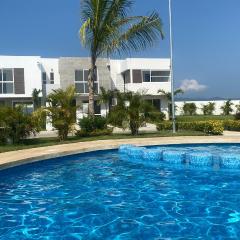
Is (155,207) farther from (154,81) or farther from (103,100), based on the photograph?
(154,81)

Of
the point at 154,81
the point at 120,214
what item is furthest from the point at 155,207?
the point at 154,81

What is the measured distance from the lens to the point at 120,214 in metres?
6.53

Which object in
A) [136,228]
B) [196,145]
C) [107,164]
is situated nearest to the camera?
[136,228]

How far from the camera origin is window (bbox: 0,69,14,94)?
101 feet

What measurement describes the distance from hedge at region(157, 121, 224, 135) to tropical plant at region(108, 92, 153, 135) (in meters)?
3.47

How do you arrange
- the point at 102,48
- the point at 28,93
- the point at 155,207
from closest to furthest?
the point at 155,207 < the point at 102,48 < the point at 28,93

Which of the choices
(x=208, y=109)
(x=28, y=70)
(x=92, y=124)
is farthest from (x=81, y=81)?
(x=208, y=109)

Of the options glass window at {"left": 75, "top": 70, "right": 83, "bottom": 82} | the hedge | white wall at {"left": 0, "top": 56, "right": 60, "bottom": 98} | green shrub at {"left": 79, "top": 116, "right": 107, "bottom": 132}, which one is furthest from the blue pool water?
glass window at {"left": 75, "top": 70, "right": 83, "bottom": 82}

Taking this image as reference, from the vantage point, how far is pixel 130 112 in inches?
699

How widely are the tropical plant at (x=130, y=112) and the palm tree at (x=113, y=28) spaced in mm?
1677

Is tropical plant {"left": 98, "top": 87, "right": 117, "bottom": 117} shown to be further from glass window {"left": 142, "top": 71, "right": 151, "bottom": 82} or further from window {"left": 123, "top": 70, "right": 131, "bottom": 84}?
glass window {"left": 142, "top": 71, "right": 151, "bottom": 82}

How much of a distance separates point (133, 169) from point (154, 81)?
25.1 metres

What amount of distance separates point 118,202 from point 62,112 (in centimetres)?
943

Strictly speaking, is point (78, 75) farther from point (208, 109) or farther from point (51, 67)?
point (208, 109)
